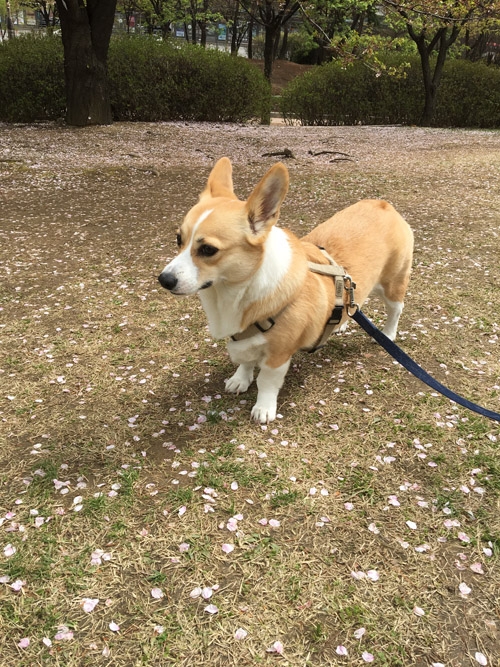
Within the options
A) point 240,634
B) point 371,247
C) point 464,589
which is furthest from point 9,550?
point 371,247

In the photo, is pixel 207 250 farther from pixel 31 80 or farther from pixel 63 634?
pixel 31 80

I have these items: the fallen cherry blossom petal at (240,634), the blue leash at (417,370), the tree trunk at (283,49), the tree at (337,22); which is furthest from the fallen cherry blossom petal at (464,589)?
the tree trunk at (283,49)

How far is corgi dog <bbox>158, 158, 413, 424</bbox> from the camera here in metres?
2.17

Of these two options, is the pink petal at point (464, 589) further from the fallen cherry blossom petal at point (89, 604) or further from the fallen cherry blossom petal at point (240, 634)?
the fallen cherry blossom petal at point (89, 604)

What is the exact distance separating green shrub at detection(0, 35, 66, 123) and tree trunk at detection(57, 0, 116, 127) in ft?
5.56

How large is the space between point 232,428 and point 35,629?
1324 millimetres

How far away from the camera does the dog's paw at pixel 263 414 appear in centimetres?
273

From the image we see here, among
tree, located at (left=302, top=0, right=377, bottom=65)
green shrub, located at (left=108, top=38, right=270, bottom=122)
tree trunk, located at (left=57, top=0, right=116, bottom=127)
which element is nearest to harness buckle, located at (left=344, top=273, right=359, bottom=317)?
tree, located at (left=302, top=0, right=377, bottom=65)

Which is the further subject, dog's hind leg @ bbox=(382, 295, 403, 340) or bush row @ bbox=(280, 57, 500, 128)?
bush row @ bbox=(280, 57, 500, 128)

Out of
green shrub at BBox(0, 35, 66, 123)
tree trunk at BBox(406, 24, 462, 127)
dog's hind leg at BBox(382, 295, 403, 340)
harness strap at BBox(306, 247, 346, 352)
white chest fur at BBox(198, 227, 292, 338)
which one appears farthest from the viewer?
tree trunk at BBox(406, 24, 462, 127)

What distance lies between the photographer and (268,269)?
2.40 m

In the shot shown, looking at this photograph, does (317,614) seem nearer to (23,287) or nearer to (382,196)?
(23,287)

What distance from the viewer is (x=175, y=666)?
5.24 feet

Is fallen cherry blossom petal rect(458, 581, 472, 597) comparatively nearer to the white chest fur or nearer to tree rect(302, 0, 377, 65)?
the white chest fur
